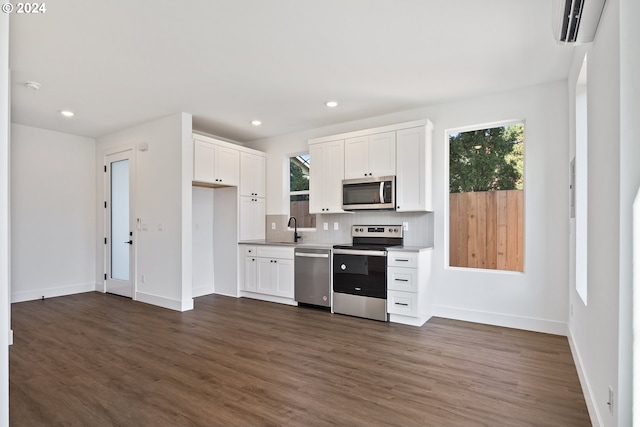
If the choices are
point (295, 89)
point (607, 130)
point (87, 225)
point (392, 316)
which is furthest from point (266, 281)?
point (607, 130)

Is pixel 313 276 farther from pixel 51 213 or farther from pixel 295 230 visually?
pixel 51 213

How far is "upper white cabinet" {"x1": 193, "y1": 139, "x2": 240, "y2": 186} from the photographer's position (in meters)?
4.92

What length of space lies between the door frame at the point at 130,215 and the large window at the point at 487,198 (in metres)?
4.59

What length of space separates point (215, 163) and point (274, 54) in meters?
2.47

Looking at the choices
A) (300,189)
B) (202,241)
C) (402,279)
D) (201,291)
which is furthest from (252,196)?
(402,279)

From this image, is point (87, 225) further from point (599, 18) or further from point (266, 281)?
point (599, 18)

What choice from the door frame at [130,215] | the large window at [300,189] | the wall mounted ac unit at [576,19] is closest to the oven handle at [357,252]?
the large window at [300,189]

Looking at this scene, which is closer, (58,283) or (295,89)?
(295,89)

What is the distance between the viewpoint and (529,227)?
151 inches

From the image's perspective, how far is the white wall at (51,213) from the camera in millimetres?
5266

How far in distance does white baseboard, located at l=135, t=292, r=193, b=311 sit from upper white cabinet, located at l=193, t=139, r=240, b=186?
1.67 meters

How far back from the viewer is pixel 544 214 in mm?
3744

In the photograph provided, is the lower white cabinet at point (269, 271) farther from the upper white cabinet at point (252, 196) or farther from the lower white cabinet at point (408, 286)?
the lower white cabinet at point (408, 286)

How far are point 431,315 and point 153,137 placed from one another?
452 cm
